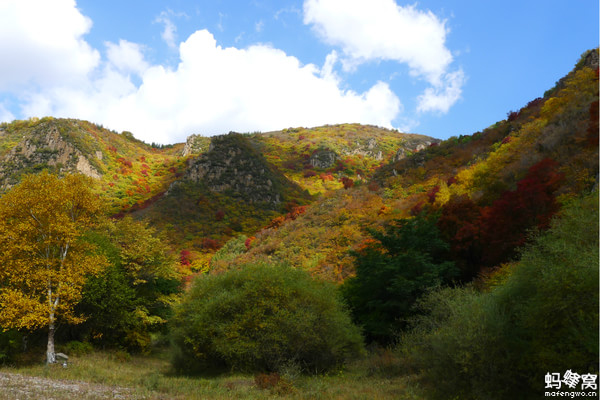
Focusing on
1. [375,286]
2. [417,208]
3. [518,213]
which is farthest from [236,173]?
[518,213]

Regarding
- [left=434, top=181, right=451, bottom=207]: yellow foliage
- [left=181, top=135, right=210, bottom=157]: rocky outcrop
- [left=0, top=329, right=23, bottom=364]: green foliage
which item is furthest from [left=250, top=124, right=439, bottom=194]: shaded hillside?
[left=0, top=329, right=23, bottom=364]: green foliage

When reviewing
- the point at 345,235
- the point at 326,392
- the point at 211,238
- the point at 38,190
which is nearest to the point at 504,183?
the point at 345,235

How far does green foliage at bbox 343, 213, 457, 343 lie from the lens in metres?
22.9

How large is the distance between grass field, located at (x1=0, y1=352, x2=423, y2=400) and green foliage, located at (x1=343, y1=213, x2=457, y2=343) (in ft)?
12.9

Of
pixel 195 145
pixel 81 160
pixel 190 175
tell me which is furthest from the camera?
pixel 195 145

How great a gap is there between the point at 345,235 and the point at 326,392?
30245 mm

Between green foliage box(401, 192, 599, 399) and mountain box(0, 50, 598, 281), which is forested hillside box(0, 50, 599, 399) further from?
mountain box(0, 50, 598, 281)

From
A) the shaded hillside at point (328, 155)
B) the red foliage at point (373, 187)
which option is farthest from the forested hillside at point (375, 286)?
the shaded hillside at point (328, 155)

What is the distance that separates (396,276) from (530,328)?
1310 cm

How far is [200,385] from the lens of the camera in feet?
54.3

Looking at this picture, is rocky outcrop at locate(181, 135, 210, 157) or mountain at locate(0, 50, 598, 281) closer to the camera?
mountain at locate(0, 50, 598, 281)

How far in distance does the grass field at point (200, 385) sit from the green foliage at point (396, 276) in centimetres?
394

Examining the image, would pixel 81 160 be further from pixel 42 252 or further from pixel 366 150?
pixel 366 150

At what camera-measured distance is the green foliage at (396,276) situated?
22906 mm
